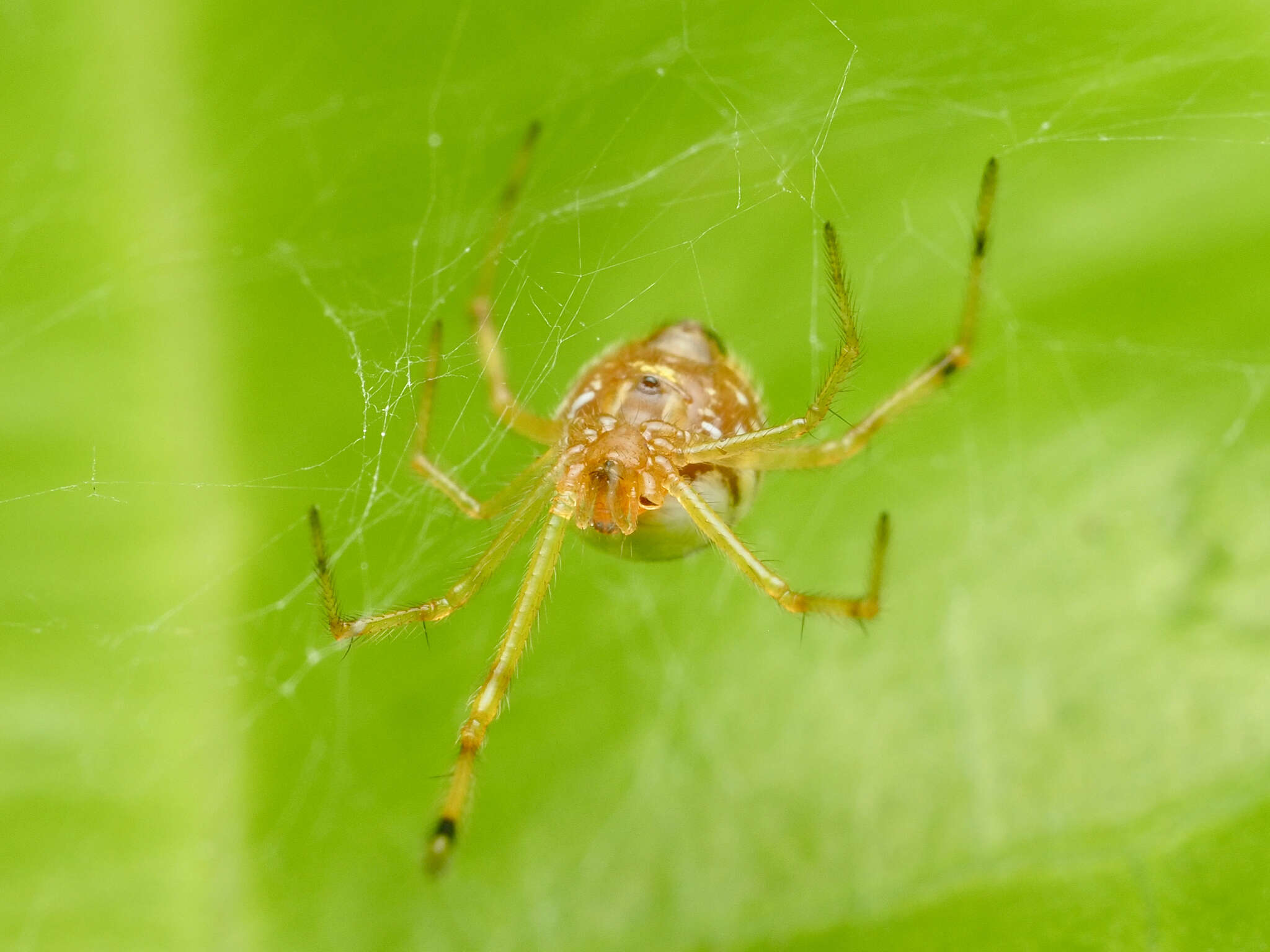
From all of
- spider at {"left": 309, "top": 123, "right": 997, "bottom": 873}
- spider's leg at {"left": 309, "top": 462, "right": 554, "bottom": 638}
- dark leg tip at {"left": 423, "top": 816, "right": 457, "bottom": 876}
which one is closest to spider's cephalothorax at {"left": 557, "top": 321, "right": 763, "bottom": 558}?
spider at {"left": 309, "top": 123, "right": 997, "bottom": 873}

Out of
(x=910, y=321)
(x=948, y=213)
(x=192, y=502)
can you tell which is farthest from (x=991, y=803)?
(x=192, y=502)

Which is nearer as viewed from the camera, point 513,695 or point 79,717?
point 79,717

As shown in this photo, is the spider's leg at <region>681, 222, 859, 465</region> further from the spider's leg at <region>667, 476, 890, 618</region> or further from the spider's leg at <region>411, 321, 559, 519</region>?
the spider's leg at <region>411, 321, 559, 519</region>

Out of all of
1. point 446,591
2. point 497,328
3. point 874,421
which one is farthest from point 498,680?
point 874,421

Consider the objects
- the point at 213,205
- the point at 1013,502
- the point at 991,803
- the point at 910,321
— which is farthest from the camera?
the point at 213,205

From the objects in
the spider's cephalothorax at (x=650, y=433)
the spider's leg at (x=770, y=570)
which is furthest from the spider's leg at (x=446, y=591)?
the spider's leg at (x=770, y=570)

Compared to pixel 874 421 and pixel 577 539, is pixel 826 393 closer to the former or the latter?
pixel 874 421

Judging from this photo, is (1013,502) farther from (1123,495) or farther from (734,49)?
(734,49)

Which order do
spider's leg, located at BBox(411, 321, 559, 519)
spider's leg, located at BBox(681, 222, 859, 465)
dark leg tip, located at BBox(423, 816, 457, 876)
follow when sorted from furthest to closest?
spider's leg, located at BBox(411, 321, 559, 519)
dark leg tip, located at BBox(423, 816, 457, 876)
spider's leg, located at BBox(681, 222, 859, 465)
